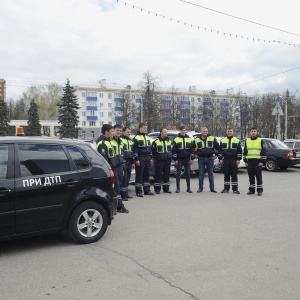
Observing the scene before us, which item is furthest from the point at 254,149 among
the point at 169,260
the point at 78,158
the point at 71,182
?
the point at 71,182

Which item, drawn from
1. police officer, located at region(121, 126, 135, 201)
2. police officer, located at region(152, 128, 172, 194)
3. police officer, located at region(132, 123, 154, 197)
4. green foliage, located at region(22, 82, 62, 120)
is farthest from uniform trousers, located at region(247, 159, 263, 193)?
green foliage, located at region(22, 82, 62, 120)

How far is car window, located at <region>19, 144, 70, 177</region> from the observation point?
17.2 ft

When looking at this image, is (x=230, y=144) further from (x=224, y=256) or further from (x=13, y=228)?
A: (x=13, y=228)

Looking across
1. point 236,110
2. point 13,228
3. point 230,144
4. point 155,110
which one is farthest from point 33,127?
point 13,228

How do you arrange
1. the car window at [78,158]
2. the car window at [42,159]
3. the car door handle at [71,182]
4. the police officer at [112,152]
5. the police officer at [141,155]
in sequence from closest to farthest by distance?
the car window at [42,159] < the car door handle at [71,182] < the car window at [78,158] < the police officer at [112,152] < the police officer at [141,155]

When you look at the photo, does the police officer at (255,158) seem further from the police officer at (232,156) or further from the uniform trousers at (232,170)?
the uniform trousers at (232,170)

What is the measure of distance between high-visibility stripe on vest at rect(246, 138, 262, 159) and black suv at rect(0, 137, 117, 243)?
5.90 m

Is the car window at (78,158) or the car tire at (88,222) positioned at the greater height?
the car window at (78,158)

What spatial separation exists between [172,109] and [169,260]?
64.0 m

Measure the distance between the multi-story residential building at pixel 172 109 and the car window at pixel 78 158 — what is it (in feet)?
137

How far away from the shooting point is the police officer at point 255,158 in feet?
34.8

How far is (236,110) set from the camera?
74.2m

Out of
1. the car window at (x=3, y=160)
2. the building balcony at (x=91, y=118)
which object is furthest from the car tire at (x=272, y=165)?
the building balcony at (x=91, y=118)

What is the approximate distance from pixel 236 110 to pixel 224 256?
7165 cm
